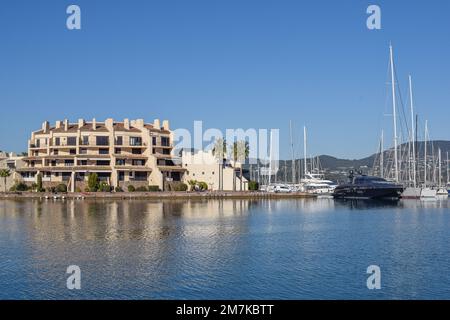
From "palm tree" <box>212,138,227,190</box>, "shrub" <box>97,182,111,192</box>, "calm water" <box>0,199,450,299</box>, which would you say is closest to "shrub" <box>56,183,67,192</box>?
"shrub" <box>97,182,111,192</box>

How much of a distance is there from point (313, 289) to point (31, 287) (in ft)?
47.6

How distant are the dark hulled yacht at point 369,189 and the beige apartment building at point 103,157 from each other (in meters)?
34.2

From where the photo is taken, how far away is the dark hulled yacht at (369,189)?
108 m

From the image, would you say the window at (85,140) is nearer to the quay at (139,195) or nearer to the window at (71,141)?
the window at (71,141)

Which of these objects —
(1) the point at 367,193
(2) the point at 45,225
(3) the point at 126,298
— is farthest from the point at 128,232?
(1) the point at 367,193

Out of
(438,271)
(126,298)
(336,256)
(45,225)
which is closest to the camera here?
(126,298)

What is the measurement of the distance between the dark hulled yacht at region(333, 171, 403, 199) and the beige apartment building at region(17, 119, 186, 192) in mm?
34192

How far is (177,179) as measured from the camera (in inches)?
4852

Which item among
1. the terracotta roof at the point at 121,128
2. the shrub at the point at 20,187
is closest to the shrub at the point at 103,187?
the terracotta roof at the point at 121,128

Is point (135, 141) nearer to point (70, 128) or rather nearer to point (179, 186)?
point (179, 186)

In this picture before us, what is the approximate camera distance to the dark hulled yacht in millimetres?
108125

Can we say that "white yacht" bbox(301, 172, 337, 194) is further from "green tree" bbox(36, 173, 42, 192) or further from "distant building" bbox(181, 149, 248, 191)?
→ "green tree" bbox(36, 173, 42, 192)
